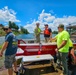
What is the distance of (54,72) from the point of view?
23.2 ft

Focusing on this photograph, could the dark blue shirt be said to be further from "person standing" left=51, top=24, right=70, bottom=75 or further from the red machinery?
the red machinery

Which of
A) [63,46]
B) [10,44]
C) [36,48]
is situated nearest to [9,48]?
[10,44]

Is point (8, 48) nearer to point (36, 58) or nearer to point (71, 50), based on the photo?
point (36, 58)

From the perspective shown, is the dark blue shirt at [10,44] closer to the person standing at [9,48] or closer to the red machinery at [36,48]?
the person standing at [9,48]

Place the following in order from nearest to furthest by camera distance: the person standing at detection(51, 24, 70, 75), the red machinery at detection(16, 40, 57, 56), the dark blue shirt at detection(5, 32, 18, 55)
→ the dark blue shirt at detection(5, 32, 18, 55) < the person standing at detection(51, 24, 70, 75) < the red machinery at detection(16, 40, 57, 56)

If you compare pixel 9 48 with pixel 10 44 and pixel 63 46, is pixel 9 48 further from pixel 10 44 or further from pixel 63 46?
pixel 63 46

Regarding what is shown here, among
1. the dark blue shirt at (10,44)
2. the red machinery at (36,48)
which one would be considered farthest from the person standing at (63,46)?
the red machinery at (36,48)

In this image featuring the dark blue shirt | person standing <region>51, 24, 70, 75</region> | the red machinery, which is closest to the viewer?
the dark blue shirt

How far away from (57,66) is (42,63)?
26.7 inches

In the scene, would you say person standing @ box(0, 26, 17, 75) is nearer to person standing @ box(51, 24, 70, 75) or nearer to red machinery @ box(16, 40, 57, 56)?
person standing @ box(51, 24, 70, 75)

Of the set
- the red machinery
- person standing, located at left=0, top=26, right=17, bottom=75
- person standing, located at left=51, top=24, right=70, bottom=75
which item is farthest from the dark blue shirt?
the red machinery

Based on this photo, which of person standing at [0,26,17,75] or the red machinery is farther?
the red machinery

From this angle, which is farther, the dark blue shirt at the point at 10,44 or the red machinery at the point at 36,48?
the red machinery at the point at 36,48

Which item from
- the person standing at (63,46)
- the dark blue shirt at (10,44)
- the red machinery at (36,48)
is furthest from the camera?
the red machinery at (36,48)
